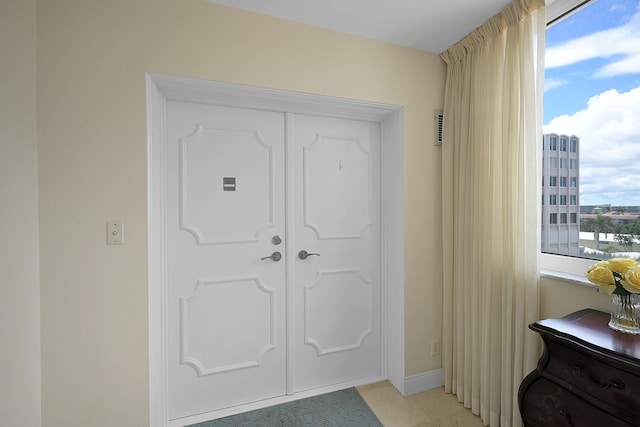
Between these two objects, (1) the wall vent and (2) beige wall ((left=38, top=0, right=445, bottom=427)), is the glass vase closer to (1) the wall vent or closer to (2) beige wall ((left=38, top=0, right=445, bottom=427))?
(1) the wall vent

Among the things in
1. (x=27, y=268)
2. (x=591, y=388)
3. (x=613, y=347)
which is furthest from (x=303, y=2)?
(x=591, y=388)

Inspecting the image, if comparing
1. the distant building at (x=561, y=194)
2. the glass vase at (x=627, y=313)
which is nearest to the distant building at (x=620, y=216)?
the distant building at (x=561, y=194)

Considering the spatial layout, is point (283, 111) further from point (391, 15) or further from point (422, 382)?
point (422, 382)

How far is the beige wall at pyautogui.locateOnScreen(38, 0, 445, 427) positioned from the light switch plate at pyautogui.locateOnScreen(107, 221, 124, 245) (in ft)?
0.11

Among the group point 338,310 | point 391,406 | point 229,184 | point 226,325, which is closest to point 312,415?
point 391,406

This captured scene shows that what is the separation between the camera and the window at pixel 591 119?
1.44 metres

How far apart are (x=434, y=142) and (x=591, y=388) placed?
63.1 inches

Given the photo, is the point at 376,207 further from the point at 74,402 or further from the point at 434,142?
the point at 74,402

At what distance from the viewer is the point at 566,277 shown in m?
1.57

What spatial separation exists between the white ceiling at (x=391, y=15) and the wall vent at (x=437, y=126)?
1.59 ft

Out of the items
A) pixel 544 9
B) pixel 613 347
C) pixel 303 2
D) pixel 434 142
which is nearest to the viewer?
pixel 613 347

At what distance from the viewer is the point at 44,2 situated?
57.4 inches

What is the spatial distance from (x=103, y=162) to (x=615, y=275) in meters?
2.40

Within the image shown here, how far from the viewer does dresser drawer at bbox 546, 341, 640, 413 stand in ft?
3.57
